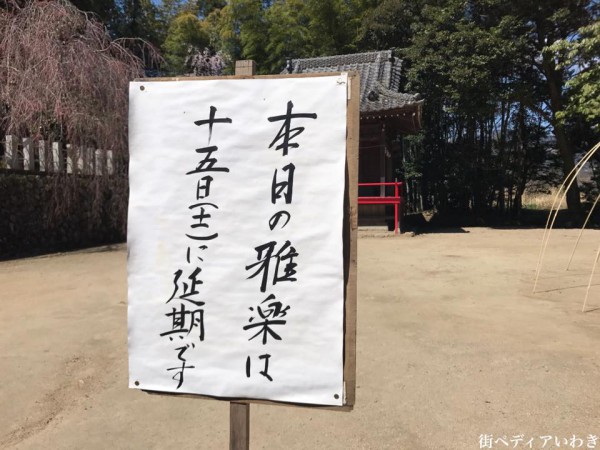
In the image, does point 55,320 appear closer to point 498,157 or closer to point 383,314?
point 383,314

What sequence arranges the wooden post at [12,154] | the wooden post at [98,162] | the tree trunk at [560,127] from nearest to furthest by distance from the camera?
the wooden post at [12,154], the wooden post at [98,162], the tree trunk at [560,127]

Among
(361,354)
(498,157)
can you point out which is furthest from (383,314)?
(498,157)

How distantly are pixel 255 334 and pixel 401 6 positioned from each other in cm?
1646

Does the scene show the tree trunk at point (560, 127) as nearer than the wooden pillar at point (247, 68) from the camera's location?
No

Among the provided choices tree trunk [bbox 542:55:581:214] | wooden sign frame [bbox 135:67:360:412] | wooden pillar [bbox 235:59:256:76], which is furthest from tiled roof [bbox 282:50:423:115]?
wooden sign frame [bbox 135:67:360:412]

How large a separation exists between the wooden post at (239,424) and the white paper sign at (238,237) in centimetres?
10

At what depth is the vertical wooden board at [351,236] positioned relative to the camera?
1.59m

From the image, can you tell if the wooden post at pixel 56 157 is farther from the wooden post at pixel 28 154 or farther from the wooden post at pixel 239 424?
the wooden post at pixel 239 424

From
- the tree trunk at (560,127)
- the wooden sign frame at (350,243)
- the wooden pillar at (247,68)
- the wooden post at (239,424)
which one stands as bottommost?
the wooden post at (239,424)

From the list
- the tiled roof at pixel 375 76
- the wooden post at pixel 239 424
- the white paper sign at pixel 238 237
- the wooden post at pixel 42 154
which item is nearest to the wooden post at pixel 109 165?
the wooden post at pixel 42 154

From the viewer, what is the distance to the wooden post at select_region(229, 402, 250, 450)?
5.61 ft

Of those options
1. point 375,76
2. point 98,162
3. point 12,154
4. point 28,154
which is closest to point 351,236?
point 12,154

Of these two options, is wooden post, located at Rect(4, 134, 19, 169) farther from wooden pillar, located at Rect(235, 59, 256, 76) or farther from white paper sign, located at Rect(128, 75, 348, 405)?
wooden pillar, located at Rect(235, 59, 256, 76)

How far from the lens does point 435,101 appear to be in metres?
15.4
